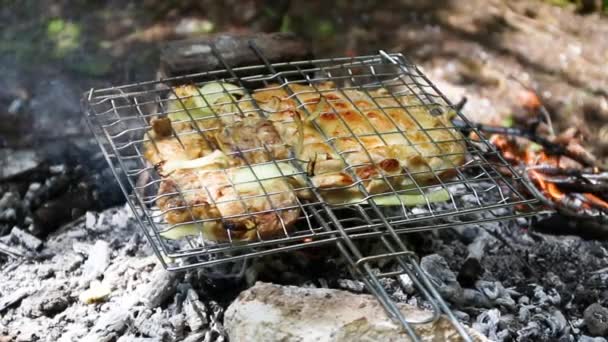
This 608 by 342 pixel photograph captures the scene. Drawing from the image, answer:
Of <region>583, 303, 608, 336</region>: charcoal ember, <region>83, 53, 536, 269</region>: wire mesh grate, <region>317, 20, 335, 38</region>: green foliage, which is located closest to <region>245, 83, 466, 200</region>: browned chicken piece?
<region>83, 53, 536, 269</region>: wire mesh grate

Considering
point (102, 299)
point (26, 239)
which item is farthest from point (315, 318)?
point (26, 239)

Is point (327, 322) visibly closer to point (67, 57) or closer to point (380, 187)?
point (380, 187)

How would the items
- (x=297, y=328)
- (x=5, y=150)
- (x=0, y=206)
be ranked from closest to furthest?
(x=297, y=328) < (x=0, y=206) < (x=5, y=150)

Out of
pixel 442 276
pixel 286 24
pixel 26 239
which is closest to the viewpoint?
pixel 442 276

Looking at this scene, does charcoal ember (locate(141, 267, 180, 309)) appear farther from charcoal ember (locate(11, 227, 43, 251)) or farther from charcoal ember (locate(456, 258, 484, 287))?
charcoal ember (locate(456, 258, 484, 287))

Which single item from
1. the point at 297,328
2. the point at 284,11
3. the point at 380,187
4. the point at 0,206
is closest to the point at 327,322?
the point at 297,328

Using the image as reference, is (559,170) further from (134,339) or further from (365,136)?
(134,339)
